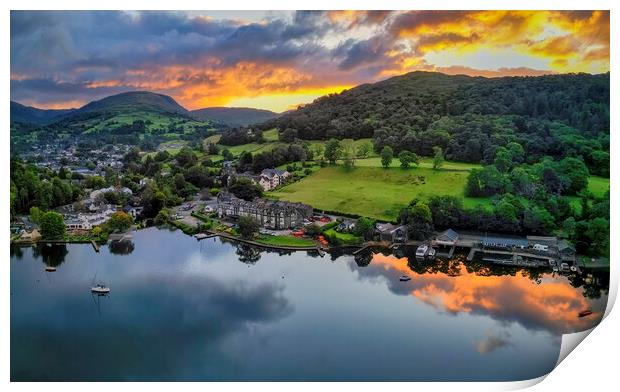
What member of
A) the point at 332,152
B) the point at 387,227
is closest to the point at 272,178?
the point at 332,152

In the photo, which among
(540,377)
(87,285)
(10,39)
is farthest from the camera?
(87,285)

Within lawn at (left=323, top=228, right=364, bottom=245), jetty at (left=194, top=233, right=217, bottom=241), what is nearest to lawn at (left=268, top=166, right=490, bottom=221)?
lawn at (left=323, top=228, right=364, bottom=245)

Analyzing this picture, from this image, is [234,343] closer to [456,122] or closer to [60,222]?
[60,222]

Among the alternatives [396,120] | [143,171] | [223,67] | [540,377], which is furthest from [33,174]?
[540,377]

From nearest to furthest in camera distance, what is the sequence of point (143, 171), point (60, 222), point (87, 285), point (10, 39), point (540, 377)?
point (540, 377) < point (10, 39) < point (87, 285) < point (60, 222) < point (143, 171)

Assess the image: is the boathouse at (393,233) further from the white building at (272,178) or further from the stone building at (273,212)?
the white building at (272,178)
